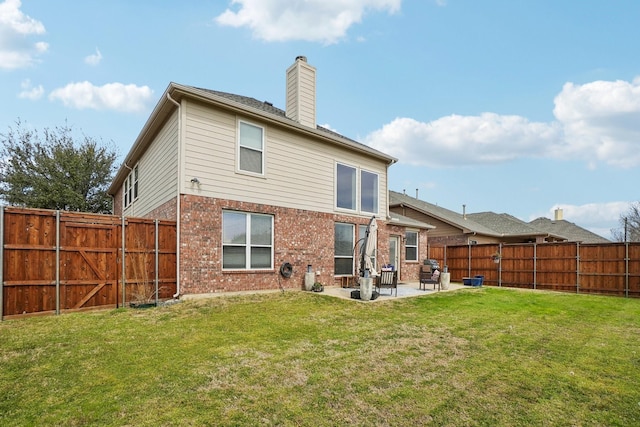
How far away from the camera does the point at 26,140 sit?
76.2ft

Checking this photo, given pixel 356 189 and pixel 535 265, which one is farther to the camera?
pixel 535 265

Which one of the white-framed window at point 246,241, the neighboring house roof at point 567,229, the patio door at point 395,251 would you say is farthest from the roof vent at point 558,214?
the white-framed window at point 246,241

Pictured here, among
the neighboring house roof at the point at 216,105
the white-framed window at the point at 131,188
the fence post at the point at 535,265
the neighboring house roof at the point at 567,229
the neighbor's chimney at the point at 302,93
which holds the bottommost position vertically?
the fence post at the point at 535,265

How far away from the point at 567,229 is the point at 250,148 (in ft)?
107

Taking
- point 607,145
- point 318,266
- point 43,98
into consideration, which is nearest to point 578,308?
point 318,266

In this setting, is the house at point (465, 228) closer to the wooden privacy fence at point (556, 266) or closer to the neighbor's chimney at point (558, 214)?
A: the wooden privacy fence at point (556, 266)

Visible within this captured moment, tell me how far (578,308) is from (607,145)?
578 inches

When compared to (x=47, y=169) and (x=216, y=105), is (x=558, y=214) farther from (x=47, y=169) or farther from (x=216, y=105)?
(x=47, y=169)

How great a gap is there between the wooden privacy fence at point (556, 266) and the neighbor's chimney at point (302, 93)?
1156 centimetres

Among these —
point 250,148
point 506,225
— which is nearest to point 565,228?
point 506,225

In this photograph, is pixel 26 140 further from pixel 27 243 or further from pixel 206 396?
pixel 206 396

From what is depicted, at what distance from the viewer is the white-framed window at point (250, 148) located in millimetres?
10664

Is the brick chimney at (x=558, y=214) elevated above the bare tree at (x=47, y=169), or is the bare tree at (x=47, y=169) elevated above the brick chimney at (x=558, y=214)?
the bare tree at (x=47, y=169)

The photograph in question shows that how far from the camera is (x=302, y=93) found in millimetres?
13203
